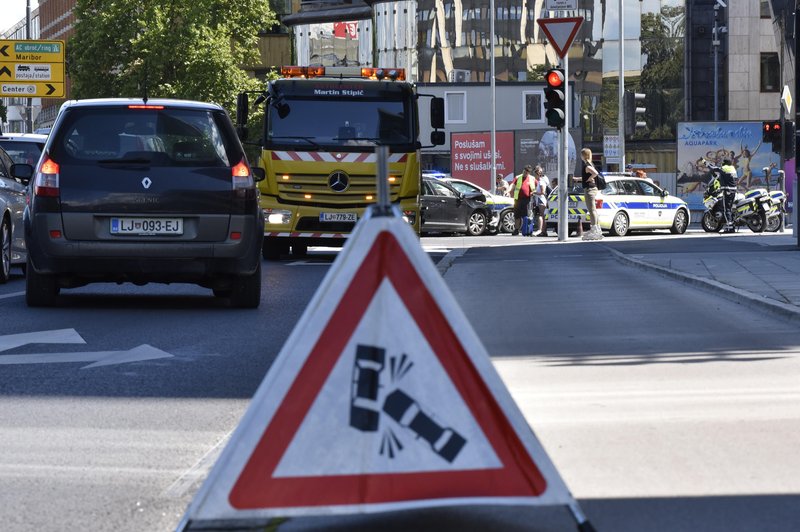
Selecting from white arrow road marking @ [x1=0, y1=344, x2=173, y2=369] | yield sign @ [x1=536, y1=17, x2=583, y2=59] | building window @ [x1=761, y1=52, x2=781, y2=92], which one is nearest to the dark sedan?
yield sign @ [x1=536, y1=17, x2=583, y2=59]

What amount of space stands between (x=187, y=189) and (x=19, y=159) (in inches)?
402

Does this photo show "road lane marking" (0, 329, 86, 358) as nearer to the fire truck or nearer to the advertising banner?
the fire truck

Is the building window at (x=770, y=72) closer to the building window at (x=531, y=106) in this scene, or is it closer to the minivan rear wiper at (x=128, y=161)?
the building window at (x=531, y=106)

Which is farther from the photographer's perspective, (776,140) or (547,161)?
(547,161)

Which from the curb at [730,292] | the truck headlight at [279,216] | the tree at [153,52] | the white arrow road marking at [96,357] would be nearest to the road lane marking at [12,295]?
the white arrow road marking at [96,357]

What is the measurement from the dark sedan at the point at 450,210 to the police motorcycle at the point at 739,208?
579 cm

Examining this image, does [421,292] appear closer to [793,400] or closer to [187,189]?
[793,400]

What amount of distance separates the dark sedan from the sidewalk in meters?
15.3

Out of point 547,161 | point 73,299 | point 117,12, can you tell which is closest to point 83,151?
point 73,299

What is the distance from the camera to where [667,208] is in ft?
→ 134

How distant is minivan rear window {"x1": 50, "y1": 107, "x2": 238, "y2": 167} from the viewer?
561 inches

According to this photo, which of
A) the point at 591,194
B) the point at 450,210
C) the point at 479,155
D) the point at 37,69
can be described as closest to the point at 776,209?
the point at 591,194

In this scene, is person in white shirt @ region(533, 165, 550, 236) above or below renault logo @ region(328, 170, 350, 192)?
below

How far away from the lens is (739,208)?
39.9 meters
